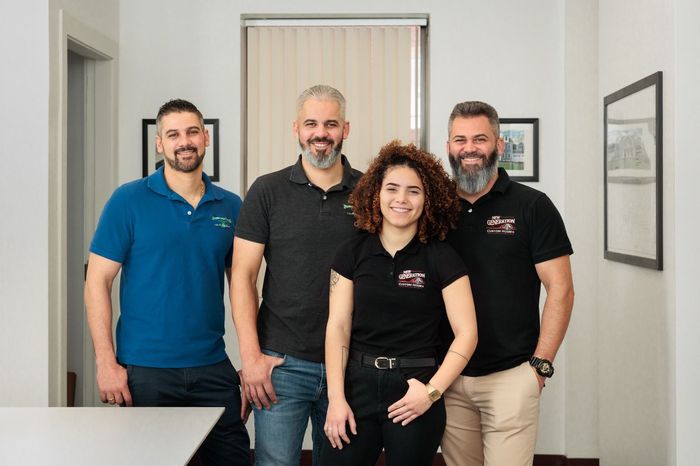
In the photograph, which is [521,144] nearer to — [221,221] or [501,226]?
[501,226]

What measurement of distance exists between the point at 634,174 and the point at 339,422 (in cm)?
181

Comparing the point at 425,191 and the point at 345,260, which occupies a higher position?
the point at 425,191

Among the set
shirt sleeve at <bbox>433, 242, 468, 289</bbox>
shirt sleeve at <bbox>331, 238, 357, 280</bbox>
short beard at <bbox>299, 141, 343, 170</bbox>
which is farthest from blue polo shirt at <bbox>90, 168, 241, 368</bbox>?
shirt sleeve at <bbox>433, 242, 468, 289</bbox>

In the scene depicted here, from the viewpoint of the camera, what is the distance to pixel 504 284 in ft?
7.58

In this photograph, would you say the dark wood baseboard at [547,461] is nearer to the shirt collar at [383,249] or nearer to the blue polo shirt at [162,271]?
the blue polo shirt at [162,271]

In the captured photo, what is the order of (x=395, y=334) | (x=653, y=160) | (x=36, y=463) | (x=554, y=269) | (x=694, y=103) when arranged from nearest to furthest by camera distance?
1. (x=36, y=463)
2. (x=395, y=334)
3. (x=554, y=269)
4. (x=694, y=103)
5. (x=653, y=160)

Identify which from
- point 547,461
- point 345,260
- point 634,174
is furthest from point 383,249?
point 547,461

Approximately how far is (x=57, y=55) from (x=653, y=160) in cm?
255

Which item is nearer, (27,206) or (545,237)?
(545,237)

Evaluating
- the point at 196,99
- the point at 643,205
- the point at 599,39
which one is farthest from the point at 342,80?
the point at 643,205

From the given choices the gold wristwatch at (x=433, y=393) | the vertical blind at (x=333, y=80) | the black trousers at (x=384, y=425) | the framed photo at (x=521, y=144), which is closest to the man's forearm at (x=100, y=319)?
the black trousers at (x=384, y=425)

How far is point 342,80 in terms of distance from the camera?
4156 mm

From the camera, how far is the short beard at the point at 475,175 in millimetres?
2350

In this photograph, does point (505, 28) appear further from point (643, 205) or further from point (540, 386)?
point (540, 386)
